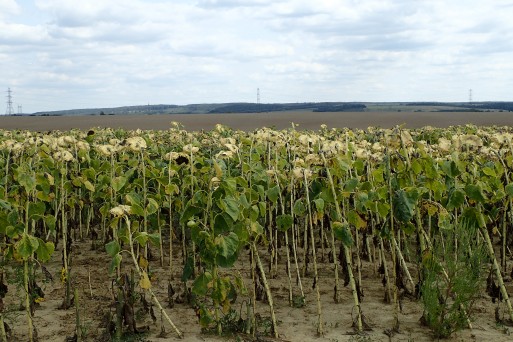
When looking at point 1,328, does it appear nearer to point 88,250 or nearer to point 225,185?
point 225,185

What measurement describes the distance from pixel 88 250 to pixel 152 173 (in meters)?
2.94

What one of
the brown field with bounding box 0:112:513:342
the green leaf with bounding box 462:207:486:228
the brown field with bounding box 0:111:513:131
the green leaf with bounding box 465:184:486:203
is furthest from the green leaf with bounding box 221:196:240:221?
the brown field with bounding box 0:111:513:131

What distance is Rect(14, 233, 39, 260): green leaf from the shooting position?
484 centimetres

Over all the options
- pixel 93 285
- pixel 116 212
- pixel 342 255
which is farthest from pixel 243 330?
pixel 93 285

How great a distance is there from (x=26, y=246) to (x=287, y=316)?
270 cm

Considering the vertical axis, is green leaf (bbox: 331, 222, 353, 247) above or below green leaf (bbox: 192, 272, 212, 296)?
above

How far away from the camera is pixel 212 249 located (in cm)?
484

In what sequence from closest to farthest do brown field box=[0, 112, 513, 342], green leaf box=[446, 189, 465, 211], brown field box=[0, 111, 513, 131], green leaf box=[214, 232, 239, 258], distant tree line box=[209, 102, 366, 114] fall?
green leaf box=[214, 232, 239, 258] < green leaf box=[446, 189, 465, 211] < brown field box=[0, 112, 513, 342] < brown field box=[0, 111, 513, 131] < distant tree line box=[209, 102, 366, 114]

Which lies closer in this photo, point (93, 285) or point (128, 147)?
point (128, 147)

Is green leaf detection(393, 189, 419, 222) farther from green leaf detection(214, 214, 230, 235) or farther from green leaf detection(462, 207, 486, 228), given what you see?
green leaf detection(214, 214, 230, 235)

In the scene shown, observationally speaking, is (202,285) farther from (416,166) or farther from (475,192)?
(475,192)

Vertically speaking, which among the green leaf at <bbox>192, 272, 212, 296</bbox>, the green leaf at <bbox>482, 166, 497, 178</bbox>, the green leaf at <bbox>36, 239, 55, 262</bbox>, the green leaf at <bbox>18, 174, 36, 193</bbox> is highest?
the green leaf at <bbox>18, 174, 36, 193</bbox>

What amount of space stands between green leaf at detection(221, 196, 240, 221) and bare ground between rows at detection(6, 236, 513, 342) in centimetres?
127

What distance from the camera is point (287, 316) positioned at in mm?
6098
